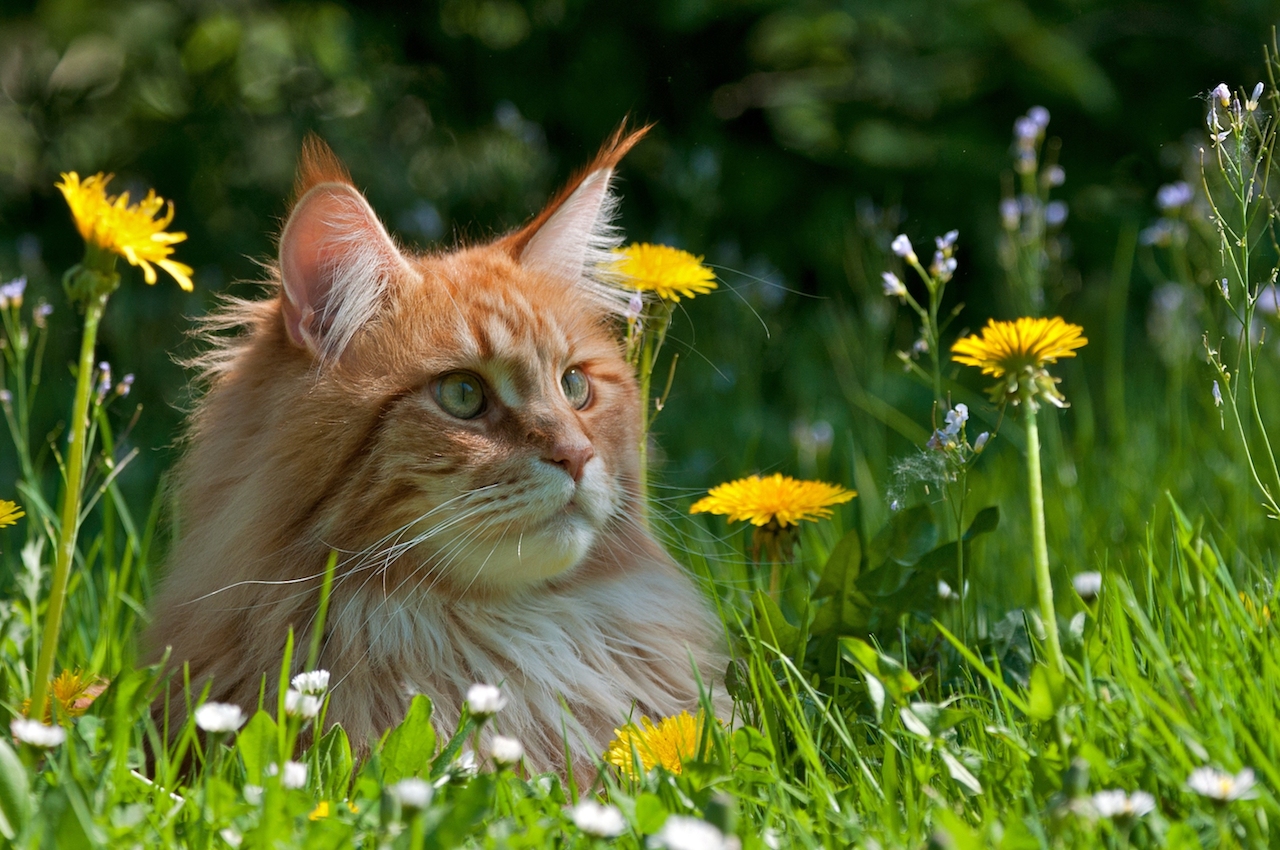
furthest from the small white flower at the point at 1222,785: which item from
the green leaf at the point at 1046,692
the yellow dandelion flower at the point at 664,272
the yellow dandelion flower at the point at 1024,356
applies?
the yellow dandelion flower at the point at 664,272

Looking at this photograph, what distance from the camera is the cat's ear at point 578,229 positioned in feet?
6.44

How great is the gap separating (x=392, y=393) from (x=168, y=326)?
3104 millimetres

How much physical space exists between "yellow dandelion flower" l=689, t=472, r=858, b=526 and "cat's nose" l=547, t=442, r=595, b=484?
24 cm

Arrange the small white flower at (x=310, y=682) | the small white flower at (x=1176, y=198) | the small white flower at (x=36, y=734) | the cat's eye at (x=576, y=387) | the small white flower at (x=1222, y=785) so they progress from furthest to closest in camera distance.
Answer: the small white flower at (x=1176, y=198), the cat's eye at (x=576, y=387), the small white flower at (x=310, y=682), the small white flower at (x=36, y=734), the small white flower at (x=1222, y=785)

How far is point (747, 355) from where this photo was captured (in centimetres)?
377

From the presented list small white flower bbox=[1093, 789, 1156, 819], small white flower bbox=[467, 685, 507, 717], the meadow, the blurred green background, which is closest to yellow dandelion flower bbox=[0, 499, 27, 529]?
the meadow

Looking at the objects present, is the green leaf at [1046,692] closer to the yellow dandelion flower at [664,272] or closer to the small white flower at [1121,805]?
the small white flower at [1121,805]

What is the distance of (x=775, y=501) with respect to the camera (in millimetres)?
1815

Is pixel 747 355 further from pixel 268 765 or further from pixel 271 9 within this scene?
pixel 268 765

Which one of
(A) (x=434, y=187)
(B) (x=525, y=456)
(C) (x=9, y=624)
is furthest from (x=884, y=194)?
(C) (x=9, y=624)

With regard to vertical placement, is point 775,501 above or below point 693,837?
below

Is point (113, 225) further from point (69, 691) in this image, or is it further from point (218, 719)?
point (69, 691)

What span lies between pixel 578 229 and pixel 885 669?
1098 millimetres

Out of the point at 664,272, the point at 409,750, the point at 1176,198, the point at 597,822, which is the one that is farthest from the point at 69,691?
the point at 1176,198
